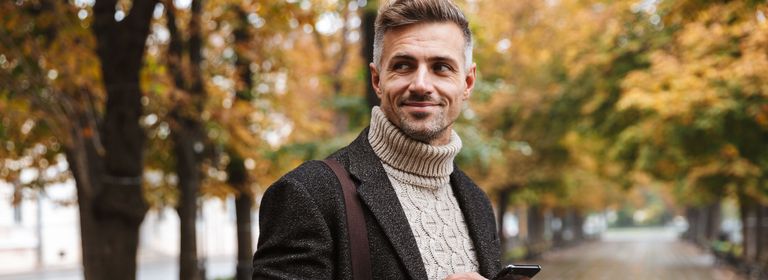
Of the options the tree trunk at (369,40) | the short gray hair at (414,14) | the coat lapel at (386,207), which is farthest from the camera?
the tree trunk at (369,40)

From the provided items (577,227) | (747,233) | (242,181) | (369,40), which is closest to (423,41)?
(369,40)

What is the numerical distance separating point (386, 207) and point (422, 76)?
34cm

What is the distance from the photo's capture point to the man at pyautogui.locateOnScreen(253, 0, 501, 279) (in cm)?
Result: 198

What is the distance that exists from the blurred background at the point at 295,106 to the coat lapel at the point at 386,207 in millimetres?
6344

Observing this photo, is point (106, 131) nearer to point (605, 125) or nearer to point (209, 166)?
point (209, 166)

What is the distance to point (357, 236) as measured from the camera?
2.04m

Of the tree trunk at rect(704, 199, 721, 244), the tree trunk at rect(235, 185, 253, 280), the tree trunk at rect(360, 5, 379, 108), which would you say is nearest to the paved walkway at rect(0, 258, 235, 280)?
the tree trunk at rect(235, 185, 253, 280)

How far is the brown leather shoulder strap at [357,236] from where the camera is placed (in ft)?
6.64

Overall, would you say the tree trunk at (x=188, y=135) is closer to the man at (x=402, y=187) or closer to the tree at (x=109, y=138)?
the tree at (x=109, y=138)

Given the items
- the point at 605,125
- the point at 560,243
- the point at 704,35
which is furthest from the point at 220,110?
the point at 560,243

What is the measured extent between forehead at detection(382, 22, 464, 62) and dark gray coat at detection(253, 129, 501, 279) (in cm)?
30

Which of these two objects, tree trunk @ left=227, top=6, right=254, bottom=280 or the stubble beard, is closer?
the stubble beard

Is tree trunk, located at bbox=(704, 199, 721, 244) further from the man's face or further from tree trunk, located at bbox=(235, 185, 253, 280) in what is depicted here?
the man's face

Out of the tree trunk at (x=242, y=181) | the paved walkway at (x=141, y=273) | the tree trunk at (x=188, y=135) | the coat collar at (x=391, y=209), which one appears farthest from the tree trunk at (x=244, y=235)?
the paved walkway at (x=141, y=273)
